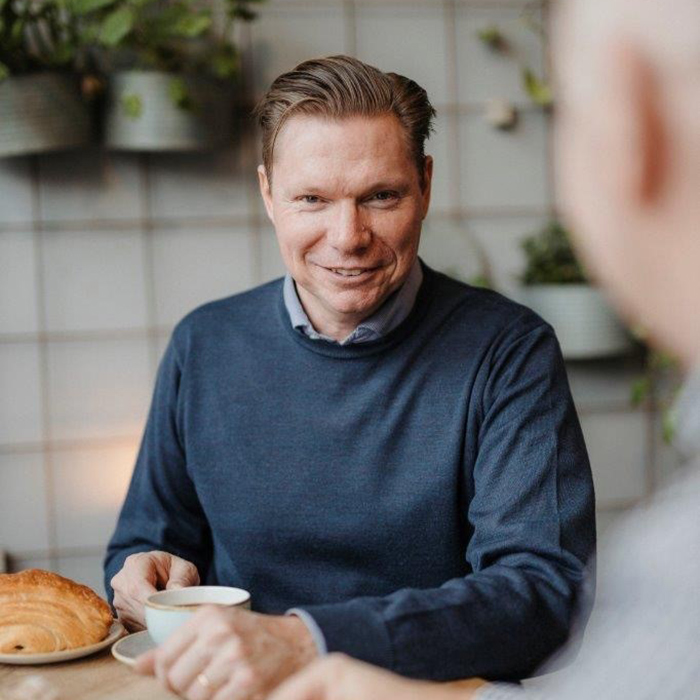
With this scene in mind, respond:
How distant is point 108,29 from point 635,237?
1850 mm

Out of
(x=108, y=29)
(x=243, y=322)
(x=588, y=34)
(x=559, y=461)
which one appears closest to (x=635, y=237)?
(x=588, y=34)

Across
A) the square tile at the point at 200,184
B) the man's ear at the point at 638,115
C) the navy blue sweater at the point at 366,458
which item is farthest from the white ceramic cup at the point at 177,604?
the square tile at the point at 200,184

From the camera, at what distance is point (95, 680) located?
3.63 feet

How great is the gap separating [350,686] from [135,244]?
6.04 feet

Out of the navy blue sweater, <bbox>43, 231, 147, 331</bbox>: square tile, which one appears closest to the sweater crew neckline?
the navy blue sweater

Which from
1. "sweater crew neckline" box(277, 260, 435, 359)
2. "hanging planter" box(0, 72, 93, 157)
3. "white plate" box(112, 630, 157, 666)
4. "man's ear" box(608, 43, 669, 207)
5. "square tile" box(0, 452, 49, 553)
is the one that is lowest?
"square tile" box(0, 452, 49, 553)

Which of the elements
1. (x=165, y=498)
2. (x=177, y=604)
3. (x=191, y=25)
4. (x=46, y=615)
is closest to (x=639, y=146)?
(x=177, y=604)

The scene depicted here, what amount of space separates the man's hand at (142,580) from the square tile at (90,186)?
4.04 feet

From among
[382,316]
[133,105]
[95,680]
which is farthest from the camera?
[133,105]

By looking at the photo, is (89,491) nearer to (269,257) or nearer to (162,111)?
(269,257)

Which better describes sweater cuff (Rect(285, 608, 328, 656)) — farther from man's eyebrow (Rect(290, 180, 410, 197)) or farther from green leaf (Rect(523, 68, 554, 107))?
green leaf (Rect(523, 68, 554, 107))

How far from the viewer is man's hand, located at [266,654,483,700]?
31.9 inches

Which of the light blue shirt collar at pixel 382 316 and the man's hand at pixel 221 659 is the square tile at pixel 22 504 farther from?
the man's hand at pixel 221 659

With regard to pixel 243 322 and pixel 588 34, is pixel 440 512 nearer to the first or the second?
pixel 243 322
